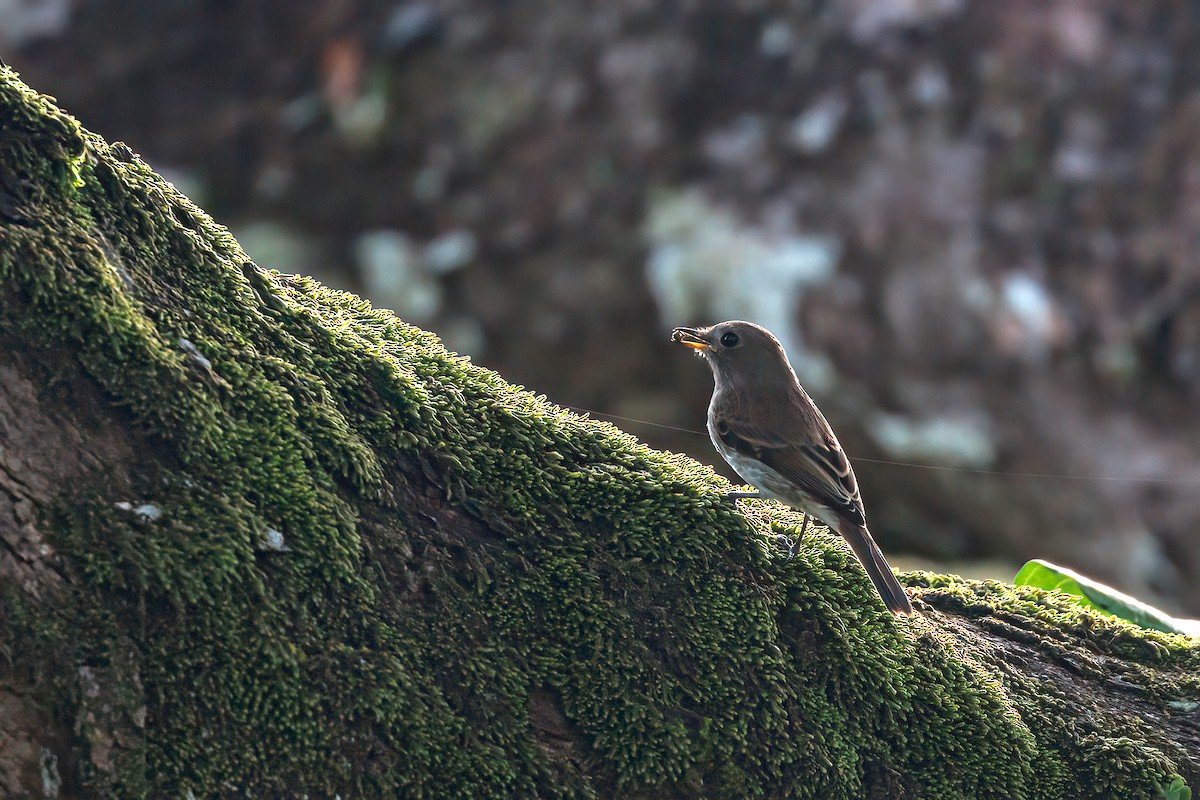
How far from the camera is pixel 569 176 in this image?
472 centimetres

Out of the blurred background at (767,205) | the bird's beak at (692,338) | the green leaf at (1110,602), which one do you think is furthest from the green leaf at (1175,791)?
the blurred background at (767,205)

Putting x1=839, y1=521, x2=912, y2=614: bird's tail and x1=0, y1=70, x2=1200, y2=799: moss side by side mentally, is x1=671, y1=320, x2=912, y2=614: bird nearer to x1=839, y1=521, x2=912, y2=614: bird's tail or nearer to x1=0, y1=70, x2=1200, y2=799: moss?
x1=839, y1=521, x2=912, y2=614: bird's tail

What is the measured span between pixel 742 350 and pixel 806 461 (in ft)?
1.06

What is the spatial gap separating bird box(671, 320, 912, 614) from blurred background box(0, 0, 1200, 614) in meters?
2.04

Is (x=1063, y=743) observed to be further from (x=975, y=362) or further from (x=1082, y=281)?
(x=1082, y=281)

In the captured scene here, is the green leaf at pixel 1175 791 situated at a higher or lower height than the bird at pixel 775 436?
lower

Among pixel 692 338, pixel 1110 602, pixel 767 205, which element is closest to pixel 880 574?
pixel 692 338

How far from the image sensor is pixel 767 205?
484 cm

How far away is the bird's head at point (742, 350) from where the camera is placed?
7.26 ft

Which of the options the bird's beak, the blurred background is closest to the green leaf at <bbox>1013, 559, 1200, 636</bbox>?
the bird's beak

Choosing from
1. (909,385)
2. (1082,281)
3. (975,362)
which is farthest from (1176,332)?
(909,385)

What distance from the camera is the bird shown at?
6.34 feet

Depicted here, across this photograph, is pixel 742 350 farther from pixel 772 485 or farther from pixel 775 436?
pixel 772 485

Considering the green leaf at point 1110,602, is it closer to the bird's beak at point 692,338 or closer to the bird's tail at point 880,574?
the bird's tail at point 880,574
